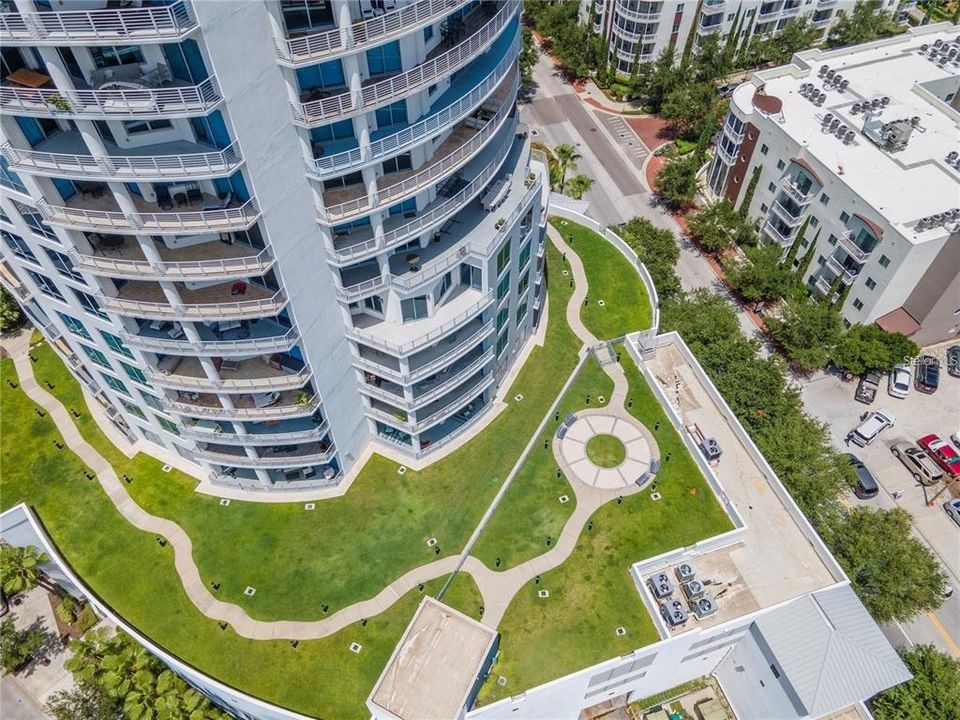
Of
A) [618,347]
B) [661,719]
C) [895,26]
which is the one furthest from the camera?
[895,26]

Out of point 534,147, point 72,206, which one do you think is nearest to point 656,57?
point 534,147

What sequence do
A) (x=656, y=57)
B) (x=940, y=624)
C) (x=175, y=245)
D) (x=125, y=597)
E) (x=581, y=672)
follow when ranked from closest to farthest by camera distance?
(x=175, y=245), (x=581, y=672), (x=125, y=597), (x=940, y=624), (x=656, y=57)

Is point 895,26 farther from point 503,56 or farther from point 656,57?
point 503,56

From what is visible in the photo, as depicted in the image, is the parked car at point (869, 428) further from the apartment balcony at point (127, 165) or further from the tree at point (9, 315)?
the tree at point (9, 315)

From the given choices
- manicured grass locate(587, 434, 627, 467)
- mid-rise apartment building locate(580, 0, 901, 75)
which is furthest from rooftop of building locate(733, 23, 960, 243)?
manicured grass locate(587, 434, 627, 467)

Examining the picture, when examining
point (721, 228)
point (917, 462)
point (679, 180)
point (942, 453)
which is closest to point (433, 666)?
point (917, 462)

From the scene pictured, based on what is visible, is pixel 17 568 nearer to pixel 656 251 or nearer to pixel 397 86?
pixel 397 86

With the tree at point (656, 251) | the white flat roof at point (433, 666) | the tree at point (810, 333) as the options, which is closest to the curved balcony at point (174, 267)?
the white flat roof at point (433, 666)
